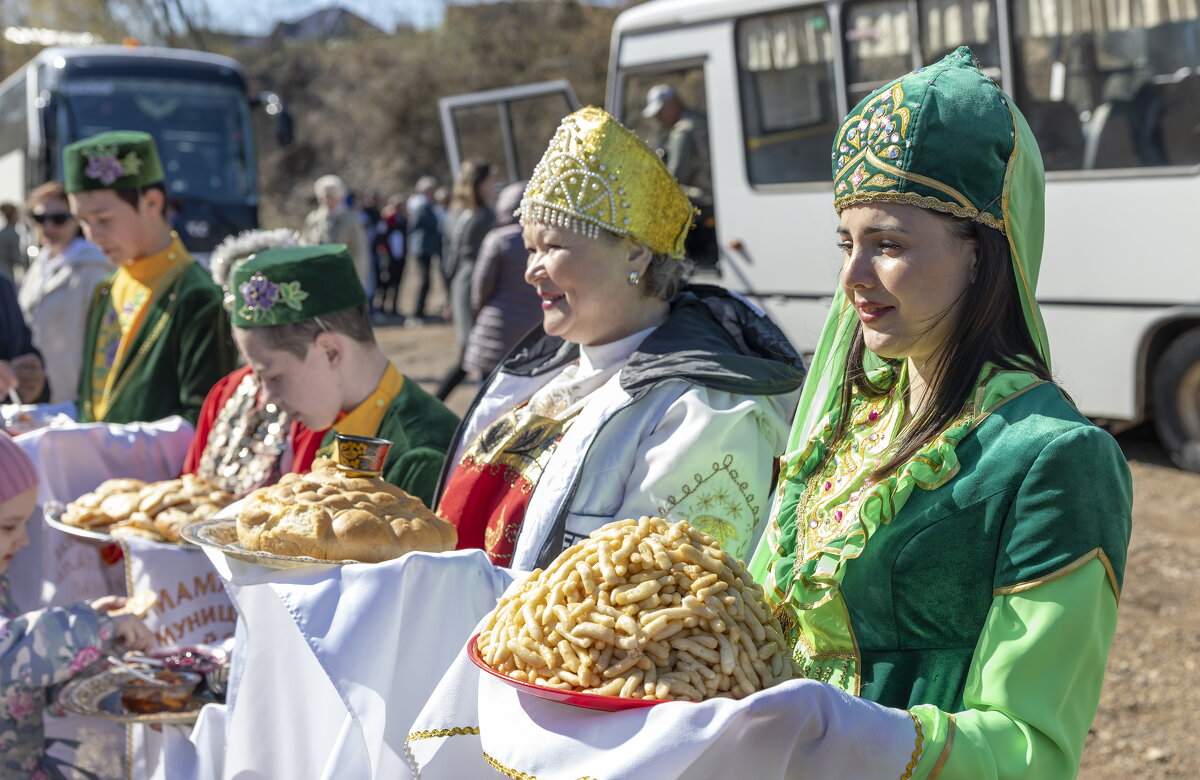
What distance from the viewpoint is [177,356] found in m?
4.31

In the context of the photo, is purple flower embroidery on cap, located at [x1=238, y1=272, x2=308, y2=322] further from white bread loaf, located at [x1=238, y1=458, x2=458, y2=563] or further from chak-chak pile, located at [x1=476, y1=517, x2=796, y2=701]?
chak-chak pile, located at [x1=476, y1=517, x2=796, y2=701]

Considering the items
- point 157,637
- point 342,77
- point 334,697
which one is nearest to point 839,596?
point 334,697

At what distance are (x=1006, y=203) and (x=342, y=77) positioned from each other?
112 ft

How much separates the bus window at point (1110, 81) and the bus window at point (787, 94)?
4.46 feet

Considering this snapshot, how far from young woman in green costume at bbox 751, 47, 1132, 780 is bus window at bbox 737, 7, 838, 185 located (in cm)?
685

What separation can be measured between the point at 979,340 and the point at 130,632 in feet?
7.20

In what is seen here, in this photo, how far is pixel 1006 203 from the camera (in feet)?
5.42

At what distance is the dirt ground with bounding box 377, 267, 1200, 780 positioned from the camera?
4.01m

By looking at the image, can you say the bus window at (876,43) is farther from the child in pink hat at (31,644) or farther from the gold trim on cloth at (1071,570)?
the gold trim on cloth at (1071,570)

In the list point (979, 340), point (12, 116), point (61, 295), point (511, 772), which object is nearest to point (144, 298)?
point (61, 295)

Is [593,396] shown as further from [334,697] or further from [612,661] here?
[612,661]

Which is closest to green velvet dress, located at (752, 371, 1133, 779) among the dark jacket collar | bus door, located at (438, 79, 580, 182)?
the dark jacket collar

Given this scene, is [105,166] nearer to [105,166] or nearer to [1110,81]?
[105,166]

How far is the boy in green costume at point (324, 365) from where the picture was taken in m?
3.16
